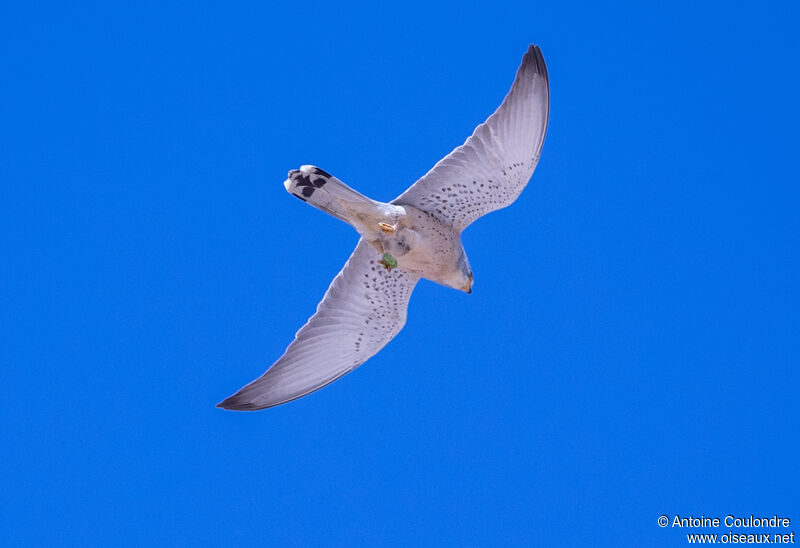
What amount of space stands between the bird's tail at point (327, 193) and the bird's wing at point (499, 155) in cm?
46

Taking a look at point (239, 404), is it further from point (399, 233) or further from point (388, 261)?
point (399, 233)

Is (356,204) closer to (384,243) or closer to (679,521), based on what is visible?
(384,243)

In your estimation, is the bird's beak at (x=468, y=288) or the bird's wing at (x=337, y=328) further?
the bird's beak at (x=468, y=288)

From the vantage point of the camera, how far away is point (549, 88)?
8.21 metres

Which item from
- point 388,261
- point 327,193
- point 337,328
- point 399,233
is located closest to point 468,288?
point 388,261

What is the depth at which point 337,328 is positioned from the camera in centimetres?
862

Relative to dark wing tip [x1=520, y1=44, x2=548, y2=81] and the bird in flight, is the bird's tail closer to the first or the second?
the bird in flight

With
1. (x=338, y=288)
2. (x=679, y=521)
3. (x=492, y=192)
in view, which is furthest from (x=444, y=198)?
(x=679, y=521)

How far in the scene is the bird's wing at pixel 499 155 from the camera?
8.10m

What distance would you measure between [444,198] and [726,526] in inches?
179

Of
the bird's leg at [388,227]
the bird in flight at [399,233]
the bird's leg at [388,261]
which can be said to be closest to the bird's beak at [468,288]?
the bird in flight at [399,233]

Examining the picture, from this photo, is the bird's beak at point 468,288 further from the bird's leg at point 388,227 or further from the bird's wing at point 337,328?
the bird's leg at point 388,227

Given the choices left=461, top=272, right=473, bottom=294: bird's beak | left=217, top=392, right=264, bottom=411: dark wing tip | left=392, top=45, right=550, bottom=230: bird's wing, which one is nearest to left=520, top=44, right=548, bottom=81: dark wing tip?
left=392, top=45, right=550, bottom=230: bird's wing

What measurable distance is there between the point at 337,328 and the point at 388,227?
116 centimetres
